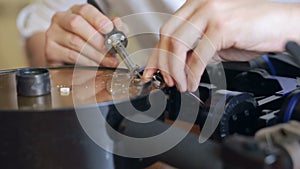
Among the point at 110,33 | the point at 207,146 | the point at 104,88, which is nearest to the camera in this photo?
the point at 207,146

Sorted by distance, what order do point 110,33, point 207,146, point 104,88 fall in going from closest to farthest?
1. point 207,146
2. point 104,88
3. point 110,33

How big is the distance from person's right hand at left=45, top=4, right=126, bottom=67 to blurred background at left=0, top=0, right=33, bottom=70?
0.98m

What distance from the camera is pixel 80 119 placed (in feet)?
1.01

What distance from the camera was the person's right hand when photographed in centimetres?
54

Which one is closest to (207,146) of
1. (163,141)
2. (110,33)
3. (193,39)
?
(163,141)

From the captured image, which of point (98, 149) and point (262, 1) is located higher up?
point (262, 1)

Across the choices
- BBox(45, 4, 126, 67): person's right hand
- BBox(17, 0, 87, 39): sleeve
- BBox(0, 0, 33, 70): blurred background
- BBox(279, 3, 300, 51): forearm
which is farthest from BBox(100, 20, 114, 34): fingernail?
BBox(0, 0, 33, 70): blurred background

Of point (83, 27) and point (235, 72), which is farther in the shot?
point (83, 27)

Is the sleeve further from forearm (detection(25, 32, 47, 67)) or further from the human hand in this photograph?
the human hand

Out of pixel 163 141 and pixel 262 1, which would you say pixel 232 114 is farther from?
pixel 262 1

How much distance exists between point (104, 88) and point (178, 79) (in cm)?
8

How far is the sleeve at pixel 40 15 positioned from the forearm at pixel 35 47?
0.10 ft

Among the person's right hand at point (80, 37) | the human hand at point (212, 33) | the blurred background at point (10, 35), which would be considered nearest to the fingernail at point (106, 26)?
the person's right hand at point (80, 37)

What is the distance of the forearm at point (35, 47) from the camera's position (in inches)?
31.3
